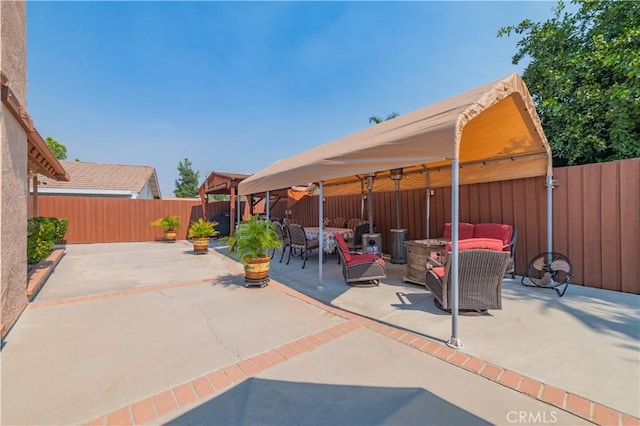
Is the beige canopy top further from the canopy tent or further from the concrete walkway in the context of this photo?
the concrete walkway

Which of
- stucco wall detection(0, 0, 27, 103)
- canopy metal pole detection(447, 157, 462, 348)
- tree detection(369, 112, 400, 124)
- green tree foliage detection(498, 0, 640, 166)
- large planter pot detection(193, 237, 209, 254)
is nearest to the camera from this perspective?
canopy metal pole detection(447, 157, 462, 348)

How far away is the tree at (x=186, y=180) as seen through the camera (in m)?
46.8

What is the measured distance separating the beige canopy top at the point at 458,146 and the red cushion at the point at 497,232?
1.16 metres

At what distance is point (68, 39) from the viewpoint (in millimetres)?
8164

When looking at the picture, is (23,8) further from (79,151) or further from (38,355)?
(79,151)

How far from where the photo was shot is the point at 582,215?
5.00 m

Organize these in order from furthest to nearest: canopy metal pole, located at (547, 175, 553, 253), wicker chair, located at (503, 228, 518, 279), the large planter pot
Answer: the large planter pot → wicker chair, located at (503, 228, 518, 279) → canopy metal pole, located at (547, 175, 553, 253)

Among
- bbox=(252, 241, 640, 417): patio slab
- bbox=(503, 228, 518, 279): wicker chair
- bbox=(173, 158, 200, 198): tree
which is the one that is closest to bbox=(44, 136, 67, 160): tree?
bbox=(173, 158, 200, 198): tree

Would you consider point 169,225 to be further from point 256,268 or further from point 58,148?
point 58,148

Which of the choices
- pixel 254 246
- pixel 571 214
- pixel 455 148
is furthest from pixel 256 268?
pixel 571 214

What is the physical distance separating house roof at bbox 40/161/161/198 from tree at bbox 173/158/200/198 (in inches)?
1068

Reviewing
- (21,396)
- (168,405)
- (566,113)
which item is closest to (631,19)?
(566,113)

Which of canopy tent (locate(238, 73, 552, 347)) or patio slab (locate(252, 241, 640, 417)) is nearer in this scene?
patio slab (locate(252, 241, 640, 417))

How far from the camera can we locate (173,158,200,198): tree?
1842 inches
